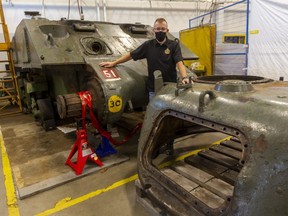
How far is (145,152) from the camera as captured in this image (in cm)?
218

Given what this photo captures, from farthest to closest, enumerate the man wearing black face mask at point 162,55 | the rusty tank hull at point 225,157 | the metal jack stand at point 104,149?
the metal jack stand at point 104,149 → the man wearing black face mask at point 162,55 → the rusty tank hull at point 225,157

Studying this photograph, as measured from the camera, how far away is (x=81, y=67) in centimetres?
Answer: 373

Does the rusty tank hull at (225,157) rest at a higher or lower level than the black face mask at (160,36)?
lower

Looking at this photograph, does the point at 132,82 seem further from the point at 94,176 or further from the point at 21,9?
the point at 21,9

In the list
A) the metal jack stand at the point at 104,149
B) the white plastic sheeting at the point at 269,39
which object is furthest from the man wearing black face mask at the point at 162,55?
the white plastic sheeting at the point at 269,39

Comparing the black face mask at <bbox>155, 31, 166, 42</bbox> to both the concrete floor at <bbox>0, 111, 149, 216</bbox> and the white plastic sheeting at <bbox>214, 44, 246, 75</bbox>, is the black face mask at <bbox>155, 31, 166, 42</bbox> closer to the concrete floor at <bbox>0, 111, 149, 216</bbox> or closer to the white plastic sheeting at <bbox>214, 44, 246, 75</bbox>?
the concrete floor at <bbox>0, 111, 149, 216</bbox>

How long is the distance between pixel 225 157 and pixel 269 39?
443 centimetres

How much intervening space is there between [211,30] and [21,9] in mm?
6060

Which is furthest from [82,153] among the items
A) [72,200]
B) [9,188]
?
[9,188]

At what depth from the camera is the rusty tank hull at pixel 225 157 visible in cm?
126

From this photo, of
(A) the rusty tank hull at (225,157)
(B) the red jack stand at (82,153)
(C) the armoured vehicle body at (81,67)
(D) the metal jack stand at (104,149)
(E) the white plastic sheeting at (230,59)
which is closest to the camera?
(A) the rusty tank hull at (225,157)

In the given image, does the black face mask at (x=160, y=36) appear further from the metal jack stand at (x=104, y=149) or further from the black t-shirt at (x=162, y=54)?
the metal jack stand at (x=104, y=149)

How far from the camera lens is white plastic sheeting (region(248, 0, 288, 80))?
5.54m

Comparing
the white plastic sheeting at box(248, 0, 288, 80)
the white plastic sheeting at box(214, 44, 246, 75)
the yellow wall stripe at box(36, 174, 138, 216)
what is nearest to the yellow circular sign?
the yellow wall stripe at box(36, 174, 138, 216)
